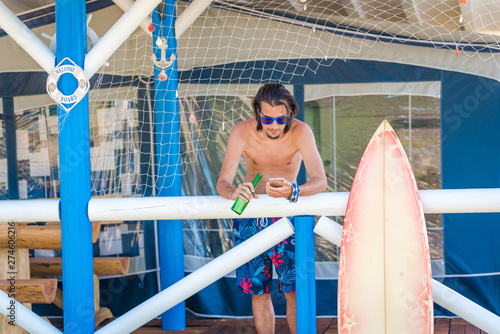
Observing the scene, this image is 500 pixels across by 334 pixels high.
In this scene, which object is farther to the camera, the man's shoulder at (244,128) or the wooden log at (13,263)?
the wooden log at (13,263)

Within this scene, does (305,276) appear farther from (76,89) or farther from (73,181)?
(76,89)

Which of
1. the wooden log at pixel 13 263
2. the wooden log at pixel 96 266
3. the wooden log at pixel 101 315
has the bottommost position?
the wooden log at pixel 101 315

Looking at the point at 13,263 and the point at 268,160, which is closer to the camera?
the point at 268,160

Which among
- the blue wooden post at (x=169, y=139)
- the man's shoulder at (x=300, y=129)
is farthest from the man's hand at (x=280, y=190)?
the blue wooden post at (x=169, y=139)

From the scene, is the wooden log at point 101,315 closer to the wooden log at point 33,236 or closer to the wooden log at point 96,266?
the wooden log at point 96,266

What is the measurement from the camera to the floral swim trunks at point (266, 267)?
3.14 meters

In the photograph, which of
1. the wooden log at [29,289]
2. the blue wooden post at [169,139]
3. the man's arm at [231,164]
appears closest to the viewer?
the man's arm at [231,164]

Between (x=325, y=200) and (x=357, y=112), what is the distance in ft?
6.72

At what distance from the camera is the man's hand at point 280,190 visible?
2549 millimetres

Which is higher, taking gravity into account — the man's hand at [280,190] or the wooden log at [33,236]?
the man's hand at [280,190]

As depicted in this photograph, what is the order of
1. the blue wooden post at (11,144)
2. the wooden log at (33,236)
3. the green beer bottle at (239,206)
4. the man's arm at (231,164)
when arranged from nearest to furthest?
1. the green beer bottle at (239,206)
2. the man's arm at (231,164)
3. the wooden log at (33,236)
4. the blue wooden post at (11,144)

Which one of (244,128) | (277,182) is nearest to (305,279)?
(277,182)

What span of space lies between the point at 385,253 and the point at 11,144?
3500 mm

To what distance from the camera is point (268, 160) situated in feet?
10.6
